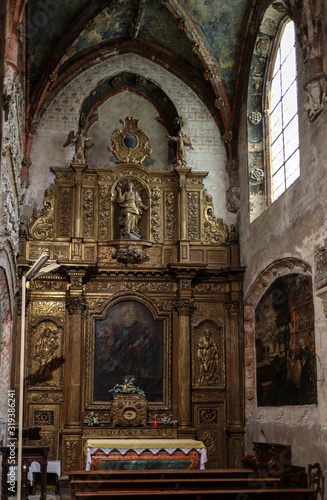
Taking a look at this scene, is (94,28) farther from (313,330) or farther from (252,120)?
(313,330)

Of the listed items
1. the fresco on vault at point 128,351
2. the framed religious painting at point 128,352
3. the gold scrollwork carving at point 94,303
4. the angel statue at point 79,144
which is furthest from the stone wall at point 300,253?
the angel statue at point 79,144

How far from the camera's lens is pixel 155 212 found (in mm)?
16156

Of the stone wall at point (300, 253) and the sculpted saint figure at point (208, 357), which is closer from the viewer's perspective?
the stone wall at point (300, 253)

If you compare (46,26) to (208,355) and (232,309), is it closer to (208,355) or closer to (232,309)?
(232,309)

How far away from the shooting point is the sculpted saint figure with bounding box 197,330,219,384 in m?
15.3

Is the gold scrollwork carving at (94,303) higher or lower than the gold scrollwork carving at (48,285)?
lower

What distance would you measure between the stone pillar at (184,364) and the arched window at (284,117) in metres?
3.25

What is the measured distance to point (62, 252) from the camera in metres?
15.5

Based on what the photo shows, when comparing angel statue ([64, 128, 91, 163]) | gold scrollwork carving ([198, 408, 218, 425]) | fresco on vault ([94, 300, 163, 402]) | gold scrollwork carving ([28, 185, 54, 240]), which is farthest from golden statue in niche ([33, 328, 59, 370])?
angel statue ([64, 128, 91, 163])

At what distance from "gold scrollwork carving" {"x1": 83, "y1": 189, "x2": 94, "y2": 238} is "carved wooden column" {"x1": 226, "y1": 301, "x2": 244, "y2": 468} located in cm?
373

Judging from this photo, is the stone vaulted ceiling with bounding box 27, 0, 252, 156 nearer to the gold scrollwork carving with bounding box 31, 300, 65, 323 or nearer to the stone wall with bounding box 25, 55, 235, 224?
the stone wall with bounding box 25, 55, 235, 224

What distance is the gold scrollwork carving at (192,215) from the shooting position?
52.5 ft

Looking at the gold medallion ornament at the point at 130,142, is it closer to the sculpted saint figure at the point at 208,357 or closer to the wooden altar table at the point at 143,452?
the sculpted saint figure at the point at 208,357

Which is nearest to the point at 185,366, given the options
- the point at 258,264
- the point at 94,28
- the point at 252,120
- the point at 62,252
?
the point at 258,264
